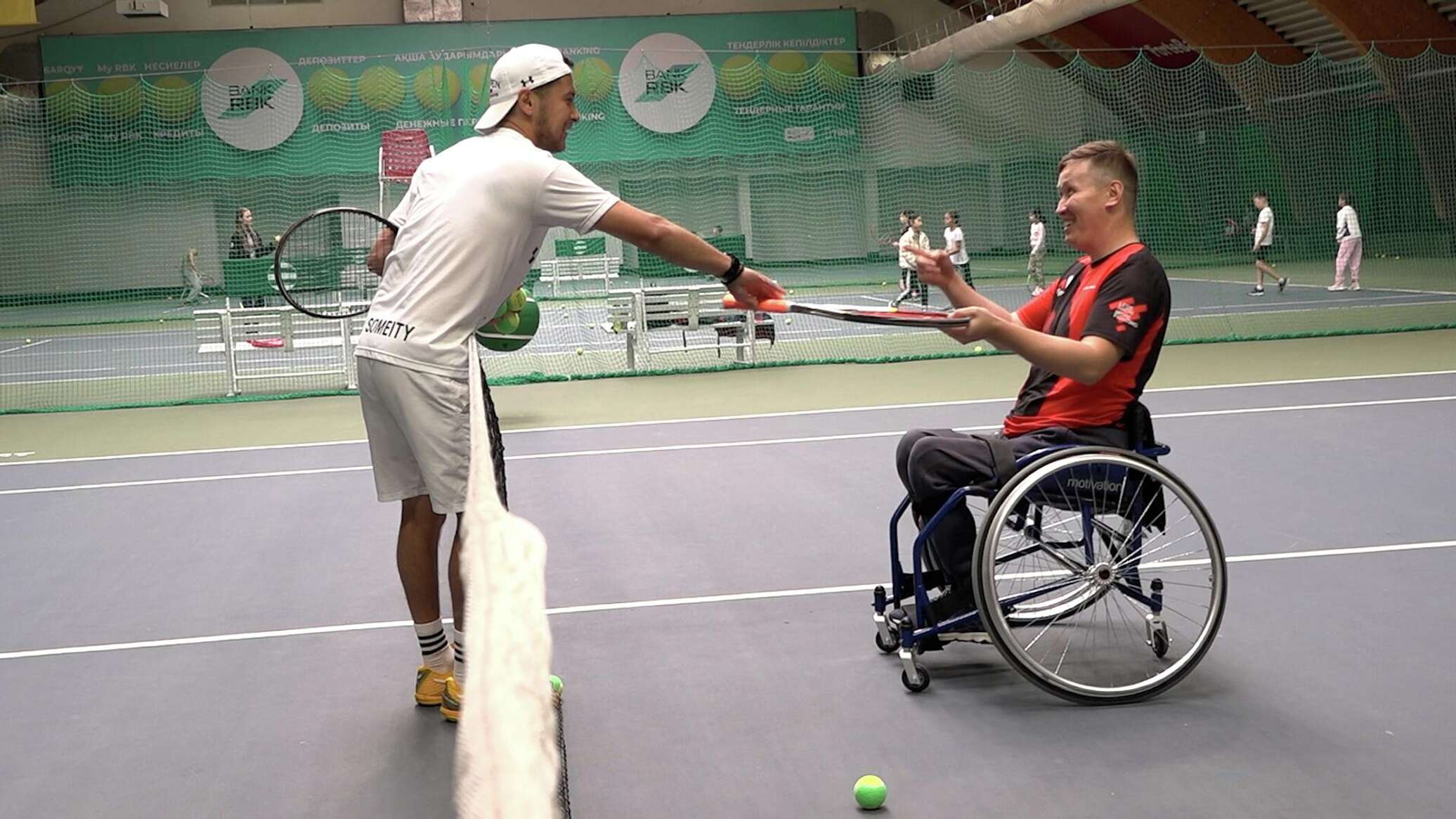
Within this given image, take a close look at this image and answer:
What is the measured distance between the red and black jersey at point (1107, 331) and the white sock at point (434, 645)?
1.59 m

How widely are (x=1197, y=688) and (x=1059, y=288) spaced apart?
3.65 ft

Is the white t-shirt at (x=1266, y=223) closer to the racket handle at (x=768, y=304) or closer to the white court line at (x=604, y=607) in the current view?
the white court line at (x=604, y=607)

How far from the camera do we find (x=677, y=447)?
7.36 meters

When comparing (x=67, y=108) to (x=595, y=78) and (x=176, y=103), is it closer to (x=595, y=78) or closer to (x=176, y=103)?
(x=176, y=103)

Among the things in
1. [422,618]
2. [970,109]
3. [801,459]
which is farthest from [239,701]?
[970,109]

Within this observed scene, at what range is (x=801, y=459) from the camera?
6.77 metres

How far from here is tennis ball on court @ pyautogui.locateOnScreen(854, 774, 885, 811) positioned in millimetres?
2736

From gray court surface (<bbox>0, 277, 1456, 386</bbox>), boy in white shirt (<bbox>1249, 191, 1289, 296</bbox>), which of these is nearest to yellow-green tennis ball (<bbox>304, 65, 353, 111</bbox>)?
gray court surface (<bbox>0, 277, 1456, 386</bbox>)

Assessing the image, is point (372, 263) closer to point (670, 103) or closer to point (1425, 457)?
point (1425, 457)

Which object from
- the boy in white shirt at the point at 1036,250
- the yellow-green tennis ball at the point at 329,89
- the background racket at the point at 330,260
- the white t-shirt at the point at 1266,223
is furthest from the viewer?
the yellow-green tennis ball at the point at 329,89

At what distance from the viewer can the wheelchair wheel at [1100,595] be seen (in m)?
3.21

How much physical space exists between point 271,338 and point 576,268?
9884 mm

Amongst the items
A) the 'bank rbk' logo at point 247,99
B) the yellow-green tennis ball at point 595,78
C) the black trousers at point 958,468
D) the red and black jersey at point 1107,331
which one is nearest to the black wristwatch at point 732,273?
the black trousers at point 958,468

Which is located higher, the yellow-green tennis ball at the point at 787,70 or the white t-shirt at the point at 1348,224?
the yellow-green tennis ball at the point at 787,70
